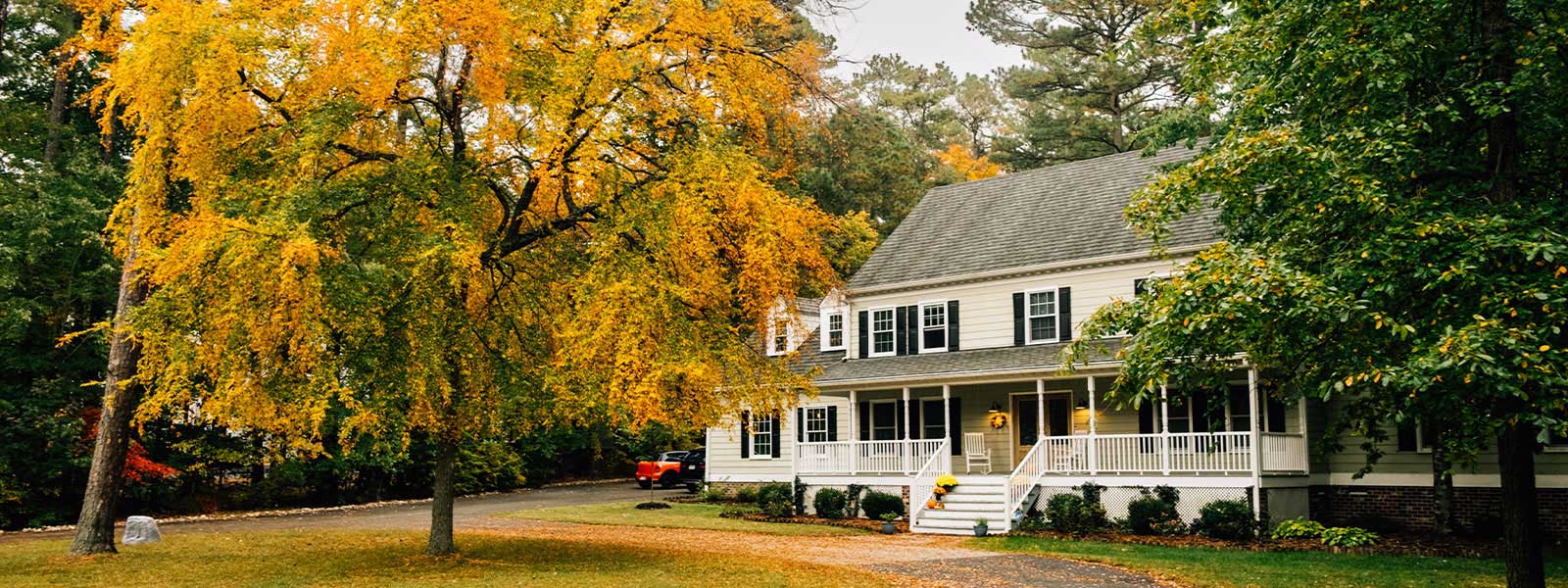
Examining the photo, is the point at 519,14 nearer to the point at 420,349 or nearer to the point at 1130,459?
the point at 420,349

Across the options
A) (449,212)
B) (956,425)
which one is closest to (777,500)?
(956,425)

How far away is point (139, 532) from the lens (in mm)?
20281

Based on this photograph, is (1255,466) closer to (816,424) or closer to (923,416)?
(923,416)

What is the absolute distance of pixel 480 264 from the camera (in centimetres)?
1516

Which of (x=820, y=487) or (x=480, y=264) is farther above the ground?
(x=480, y=264)

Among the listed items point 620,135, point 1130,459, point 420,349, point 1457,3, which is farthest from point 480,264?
point 1130,459

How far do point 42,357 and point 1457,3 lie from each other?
2780 cm

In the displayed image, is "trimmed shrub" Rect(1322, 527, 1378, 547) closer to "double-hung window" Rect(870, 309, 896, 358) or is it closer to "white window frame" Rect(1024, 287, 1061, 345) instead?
"white window frame" Rect(1024, 287, 1061, 345)

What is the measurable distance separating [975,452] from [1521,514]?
15815 millimetres

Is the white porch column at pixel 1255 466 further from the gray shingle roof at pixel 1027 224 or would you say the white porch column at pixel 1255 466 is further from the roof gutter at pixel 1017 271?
the gray shingle roof at pixel 1027 224

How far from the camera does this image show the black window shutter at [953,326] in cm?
2727

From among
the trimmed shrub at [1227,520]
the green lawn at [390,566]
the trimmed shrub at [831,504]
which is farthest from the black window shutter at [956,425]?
the green lawn at [390,566]

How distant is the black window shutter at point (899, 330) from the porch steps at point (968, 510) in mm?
5018

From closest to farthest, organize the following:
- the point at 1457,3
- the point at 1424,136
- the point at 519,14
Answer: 1. the point at 1457,3
2. the point at 1424,136
3. the point at 519,14
